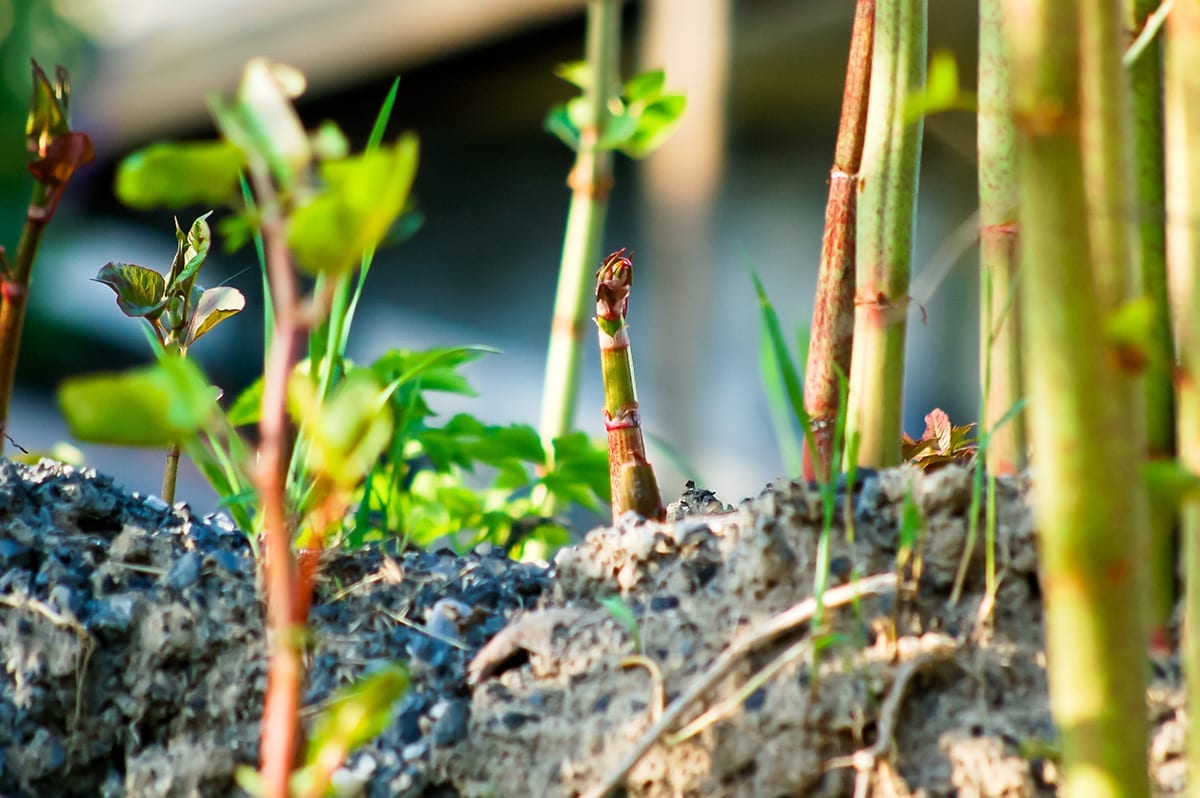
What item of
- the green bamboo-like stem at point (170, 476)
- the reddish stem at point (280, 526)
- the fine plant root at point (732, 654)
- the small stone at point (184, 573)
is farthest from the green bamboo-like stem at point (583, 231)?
the reddish stem at point (280, 526)

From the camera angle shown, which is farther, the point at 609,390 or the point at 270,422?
the point at 609,390

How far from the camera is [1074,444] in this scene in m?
0.40

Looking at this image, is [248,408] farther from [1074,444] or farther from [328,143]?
[1074,444]

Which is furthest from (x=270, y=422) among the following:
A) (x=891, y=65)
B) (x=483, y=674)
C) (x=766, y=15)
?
(x=766, y=15)

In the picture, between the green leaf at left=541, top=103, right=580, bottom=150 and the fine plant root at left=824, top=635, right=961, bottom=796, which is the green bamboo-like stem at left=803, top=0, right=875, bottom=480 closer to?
the fine plant root at left=824, top=635, right=961, bottom=796

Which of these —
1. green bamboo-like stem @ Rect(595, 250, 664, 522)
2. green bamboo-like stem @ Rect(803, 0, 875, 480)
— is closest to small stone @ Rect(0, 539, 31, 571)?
green bamboo-like stem @ Rect(595, 250, 664, 522)

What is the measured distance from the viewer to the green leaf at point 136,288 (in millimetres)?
824

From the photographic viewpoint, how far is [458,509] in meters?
1.13

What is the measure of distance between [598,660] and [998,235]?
0.33 metres

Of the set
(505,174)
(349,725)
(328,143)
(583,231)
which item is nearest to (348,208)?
(328,143)

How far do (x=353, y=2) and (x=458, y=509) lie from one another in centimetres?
262

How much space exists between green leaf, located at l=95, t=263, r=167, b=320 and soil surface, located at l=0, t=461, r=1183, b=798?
16 cm

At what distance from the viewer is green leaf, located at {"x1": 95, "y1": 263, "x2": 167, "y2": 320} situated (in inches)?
32.4

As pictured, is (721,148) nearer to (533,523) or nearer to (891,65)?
(533,523)
